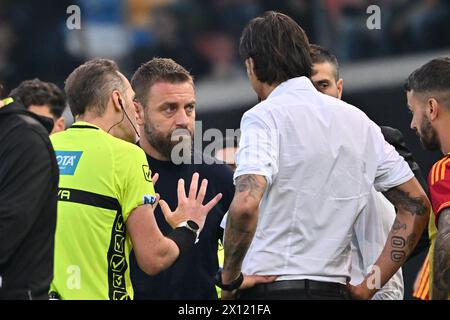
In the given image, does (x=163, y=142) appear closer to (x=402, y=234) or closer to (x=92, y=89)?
(x=92, y=89)

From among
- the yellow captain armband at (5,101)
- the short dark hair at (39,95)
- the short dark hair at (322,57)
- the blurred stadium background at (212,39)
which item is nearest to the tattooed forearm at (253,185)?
the yellow captain armband at (5,101)

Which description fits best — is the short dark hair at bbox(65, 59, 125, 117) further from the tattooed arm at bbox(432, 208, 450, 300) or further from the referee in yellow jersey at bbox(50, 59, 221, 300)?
the tattooed arm at bbox(432, 208, 450, 300)

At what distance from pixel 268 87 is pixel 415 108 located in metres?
0.79

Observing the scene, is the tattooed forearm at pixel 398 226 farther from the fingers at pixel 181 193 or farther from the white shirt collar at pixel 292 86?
the fingers at pixel 181 193

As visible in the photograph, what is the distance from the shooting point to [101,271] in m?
3.83

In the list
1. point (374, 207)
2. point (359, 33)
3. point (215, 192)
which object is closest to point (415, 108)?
point (374, 207)

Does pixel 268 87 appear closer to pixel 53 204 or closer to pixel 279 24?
pixel 279 24

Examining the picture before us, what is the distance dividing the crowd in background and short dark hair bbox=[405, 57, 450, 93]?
6168 millimetres

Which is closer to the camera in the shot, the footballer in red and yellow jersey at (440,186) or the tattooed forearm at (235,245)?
the tattooed forearm at (235,245)

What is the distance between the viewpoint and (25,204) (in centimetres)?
303

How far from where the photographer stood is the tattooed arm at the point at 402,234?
13.0 feet

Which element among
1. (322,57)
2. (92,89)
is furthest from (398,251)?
(322,57)

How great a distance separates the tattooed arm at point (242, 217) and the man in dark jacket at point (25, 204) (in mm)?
788

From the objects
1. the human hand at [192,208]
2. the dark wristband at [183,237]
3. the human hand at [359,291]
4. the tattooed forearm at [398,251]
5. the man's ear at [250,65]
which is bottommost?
the human hand at [359,291]
